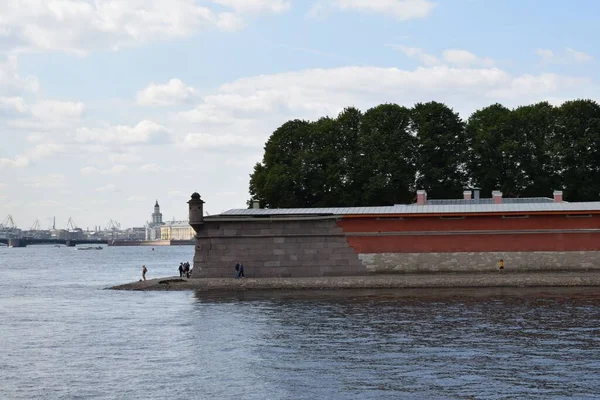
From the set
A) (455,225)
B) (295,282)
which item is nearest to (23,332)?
(295,282)

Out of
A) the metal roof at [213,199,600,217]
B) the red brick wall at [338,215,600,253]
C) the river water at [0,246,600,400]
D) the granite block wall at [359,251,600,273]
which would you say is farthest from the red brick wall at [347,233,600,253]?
the river water at [0,246,600,400]

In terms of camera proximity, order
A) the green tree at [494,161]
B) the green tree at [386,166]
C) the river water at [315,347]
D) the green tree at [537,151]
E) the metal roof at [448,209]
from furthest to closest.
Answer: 1. the green tree at [494,161]
2. the green tree at [386,166]
3. the green tree at [537,151]
4. the metal roof at [448,209]
5. the river water at [315,347]

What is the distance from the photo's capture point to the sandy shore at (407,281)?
1858 inches

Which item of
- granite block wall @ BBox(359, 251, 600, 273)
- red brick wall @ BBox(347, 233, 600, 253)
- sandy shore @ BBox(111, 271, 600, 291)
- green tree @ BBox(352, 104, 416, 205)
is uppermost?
green tree @ BBox(352, 104, 416, 205)

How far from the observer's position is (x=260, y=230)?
52.5 m

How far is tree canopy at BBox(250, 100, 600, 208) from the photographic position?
6712 centimetres

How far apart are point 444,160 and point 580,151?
34.0ft

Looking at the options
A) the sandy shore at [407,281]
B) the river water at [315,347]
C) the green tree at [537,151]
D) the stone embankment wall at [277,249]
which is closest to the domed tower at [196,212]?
the stone embankment wall at [277,249]

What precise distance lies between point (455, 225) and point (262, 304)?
14.9 meters

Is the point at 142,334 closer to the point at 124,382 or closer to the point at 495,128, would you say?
the point at 124,382

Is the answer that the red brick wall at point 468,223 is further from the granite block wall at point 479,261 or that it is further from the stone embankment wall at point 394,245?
the granite block wall at point 479,261

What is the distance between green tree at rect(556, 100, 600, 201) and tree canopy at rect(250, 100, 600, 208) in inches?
3.0

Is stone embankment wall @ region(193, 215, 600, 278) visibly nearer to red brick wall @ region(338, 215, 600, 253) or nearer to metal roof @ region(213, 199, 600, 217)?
red brick wall @ region(338, 215, 600, 253)

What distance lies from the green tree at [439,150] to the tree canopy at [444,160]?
0.26 ft
